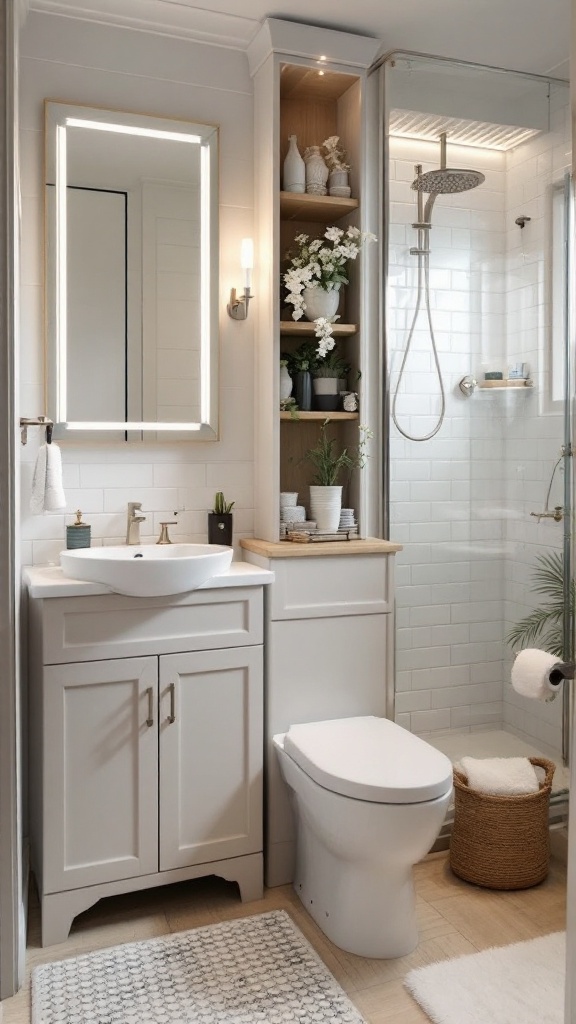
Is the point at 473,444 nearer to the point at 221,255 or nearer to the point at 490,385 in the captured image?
the point at 490,385

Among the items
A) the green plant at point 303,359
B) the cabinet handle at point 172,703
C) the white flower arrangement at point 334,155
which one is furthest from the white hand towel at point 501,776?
the white flower arrangement at point 334,155

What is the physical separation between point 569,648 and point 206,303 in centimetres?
173

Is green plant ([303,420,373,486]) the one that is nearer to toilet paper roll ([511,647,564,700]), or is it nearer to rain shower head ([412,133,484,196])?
rain shower head ([412,133,484,196])

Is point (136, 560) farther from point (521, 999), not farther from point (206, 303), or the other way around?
point (521, 999)

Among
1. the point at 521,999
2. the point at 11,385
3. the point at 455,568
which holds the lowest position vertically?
the point at 521,999

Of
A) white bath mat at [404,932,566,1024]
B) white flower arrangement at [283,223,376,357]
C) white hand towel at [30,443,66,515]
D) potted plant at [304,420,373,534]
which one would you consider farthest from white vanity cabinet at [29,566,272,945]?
white flower arrangement at [283,223,376,357]

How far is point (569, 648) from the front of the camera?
9.34ft

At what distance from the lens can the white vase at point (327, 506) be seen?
278 cm

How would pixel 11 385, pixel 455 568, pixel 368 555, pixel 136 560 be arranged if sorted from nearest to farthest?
pixel 11 385, pixel 136 560, pixel 368 555, pixel 455 568

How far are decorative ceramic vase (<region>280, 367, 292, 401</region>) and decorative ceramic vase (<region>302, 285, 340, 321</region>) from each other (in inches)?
8.4

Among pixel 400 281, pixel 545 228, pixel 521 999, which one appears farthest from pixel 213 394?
pixel 521 999

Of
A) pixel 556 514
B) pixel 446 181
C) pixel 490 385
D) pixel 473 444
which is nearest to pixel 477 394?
pixel 490 385

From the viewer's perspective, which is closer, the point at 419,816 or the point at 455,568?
the point at 419,816

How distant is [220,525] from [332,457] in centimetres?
48
